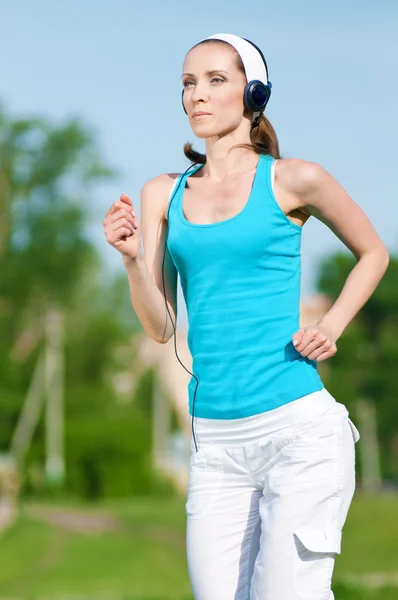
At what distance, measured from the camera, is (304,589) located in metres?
3.16

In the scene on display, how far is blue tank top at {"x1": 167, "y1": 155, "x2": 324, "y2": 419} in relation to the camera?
129 inches

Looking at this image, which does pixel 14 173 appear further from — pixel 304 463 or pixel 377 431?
pixel 304 463

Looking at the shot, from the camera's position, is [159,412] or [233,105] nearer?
[233,105]

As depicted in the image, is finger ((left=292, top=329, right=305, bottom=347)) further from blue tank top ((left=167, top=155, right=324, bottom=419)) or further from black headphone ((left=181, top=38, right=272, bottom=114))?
black headphone ((left=181, top=38, right=272, bottom=114))

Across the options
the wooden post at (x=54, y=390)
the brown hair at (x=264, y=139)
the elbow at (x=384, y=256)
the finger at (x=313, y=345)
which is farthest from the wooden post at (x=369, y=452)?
the finger at (x=313, y=345)

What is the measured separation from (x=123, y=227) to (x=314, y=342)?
2.10ft

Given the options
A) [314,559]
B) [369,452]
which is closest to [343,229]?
[314,559]

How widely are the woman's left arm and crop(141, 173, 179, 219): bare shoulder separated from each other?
1.45 ft

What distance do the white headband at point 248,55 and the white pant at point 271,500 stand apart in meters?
1.02

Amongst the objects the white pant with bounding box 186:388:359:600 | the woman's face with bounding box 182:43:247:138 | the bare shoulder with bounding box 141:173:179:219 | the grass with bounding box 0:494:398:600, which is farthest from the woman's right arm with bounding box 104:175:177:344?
the grass with bounding box 0:494:398:600

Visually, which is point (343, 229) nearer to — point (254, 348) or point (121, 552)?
point (254, 348)

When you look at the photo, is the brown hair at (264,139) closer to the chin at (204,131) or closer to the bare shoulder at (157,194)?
the chin at (204,131)

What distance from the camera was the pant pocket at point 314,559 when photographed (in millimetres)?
3146

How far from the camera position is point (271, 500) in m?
3.21
